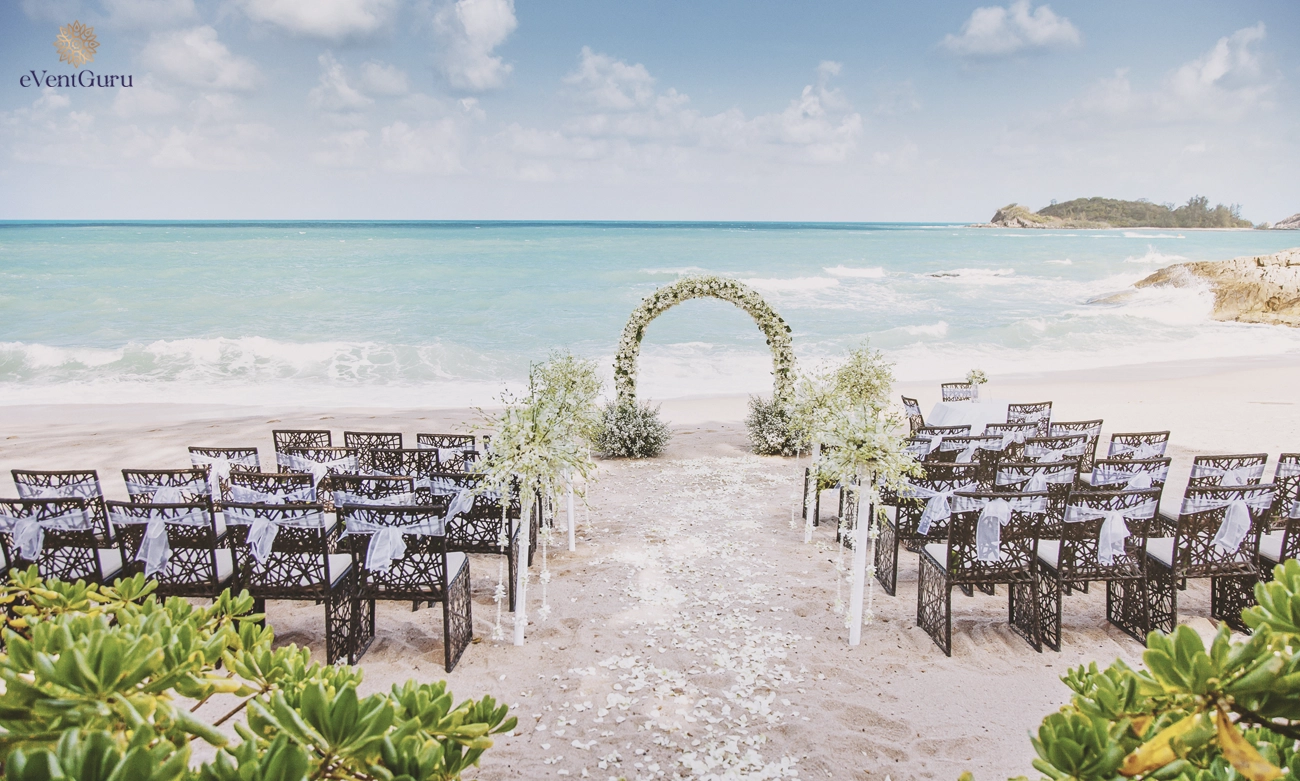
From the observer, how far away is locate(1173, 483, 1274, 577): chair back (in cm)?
486

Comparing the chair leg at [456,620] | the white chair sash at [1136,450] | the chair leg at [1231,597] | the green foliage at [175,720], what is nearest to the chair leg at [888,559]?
the chair leg at [1231,597]

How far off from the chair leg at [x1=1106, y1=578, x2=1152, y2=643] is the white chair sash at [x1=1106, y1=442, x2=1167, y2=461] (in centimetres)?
211

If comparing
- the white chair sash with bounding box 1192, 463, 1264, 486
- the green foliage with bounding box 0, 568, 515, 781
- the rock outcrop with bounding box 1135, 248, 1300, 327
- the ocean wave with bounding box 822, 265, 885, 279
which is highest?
the ocean wave with bounding box 822, 265, 885, 279

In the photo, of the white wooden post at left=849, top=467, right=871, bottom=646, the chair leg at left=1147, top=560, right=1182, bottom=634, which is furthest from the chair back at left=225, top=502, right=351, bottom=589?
the chair leg at left=1147, top=560, right=1182, bottom=634

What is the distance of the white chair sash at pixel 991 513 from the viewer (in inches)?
190

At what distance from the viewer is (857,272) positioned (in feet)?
149

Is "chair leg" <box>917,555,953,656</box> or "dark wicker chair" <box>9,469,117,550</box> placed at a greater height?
"dark wicker chair" <box>9,469,117,550</box>

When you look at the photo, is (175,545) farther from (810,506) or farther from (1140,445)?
(1140,445)

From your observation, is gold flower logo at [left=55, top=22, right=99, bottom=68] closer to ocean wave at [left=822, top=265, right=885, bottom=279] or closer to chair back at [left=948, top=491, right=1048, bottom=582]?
chair back at [left=948, top=491, right=1048, bottom=582]

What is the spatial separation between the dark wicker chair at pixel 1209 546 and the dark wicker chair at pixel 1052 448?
1602 mm

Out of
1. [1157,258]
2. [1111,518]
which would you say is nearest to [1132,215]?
[1157,258]

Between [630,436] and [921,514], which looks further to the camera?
[630,436]

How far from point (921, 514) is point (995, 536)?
3.89 ft

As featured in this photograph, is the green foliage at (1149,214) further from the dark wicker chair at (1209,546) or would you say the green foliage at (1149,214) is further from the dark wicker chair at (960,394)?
the dark wicker chair at (1209,546)
